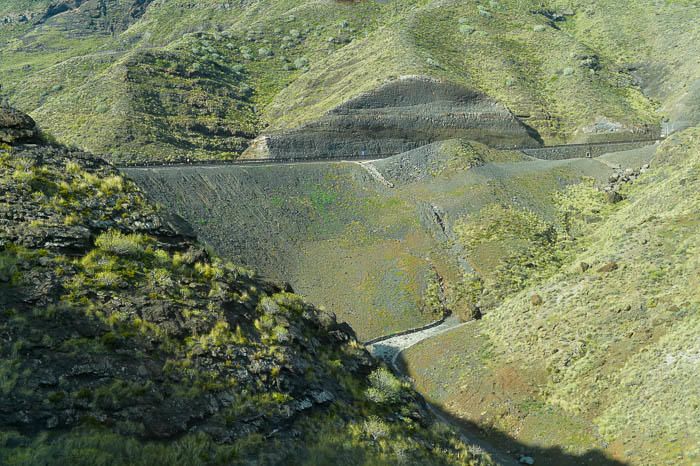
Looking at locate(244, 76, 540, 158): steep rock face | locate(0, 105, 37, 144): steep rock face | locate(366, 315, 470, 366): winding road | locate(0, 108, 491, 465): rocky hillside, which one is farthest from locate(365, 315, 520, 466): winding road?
locate(244, 76, 540, 158): steep rock face

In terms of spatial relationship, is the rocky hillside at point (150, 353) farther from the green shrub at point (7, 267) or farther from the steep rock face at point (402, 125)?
the steep rock face at point (402, 125)

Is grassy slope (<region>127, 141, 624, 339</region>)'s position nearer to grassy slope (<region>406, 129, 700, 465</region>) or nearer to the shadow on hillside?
grassy slope (<region>406, 129, 700, 465</region>)

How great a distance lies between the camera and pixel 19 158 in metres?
12.9

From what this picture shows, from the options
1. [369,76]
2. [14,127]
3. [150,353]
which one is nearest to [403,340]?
[14,127]

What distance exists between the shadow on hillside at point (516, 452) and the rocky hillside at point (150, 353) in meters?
5.72

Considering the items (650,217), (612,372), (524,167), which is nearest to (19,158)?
(612,372)

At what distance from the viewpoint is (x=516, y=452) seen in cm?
2002

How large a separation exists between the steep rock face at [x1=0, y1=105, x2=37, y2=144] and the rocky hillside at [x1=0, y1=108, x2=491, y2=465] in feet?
0.10

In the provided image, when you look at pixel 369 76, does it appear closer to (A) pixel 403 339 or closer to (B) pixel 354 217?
(B) pixel 354 217

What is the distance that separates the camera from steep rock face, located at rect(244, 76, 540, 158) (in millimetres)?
56875

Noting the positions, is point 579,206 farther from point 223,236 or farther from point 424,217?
point 223,236

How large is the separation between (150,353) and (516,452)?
1378cm

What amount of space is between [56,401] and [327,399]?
16.0ft

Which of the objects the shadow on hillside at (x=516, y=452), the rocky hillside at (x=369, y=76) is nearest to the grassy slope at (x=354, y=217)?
the shadow on hillside at (x=516, y=452)
